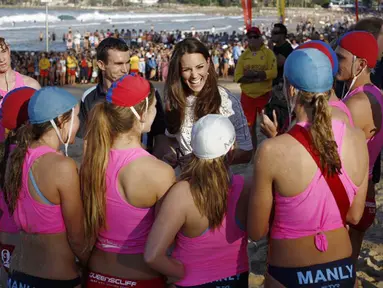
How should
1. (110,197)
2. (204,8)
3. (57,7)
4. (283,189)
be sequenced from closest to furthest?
(283,189) → (110,197) → (57,7) → (204,8)

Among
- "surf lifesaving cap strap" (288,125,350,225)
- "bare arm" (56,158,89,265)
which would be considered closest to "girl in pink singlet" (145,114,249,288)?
"surf lifesaving cap strap" (288,125,350,225)

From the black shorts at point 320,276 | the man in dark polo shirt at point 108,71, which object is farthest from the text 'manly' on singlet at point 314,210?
the man in dark polo shirt at point 108,71

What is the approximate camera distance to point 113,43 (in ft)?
14.1

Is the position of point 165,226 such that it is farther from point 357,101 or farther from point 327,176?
point 357,101

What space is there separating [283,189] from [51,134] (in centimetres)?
124

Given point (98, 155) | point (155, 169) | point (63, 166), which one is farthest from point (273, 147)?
point (63, 166)

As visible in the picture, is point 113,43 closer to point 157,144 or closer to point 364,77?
point 157,144

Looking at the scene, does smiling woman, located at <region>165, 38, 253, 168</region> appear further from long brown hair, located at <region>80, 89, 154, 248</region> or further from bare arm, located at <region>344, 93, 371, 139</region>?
long brown hair, located at <region>80, 89, 154, 248</region>

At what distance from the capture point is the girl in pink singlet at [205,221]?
8.59 feet

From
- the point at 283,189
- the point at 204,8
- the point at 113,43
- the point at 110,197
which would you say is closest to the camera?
the point at 283,189

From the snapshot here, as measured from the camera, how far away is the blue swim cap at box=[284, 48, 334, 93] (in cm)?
265

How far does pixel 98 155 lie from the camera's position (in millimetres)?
2797

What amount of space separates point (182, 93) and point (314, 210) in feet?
4.89

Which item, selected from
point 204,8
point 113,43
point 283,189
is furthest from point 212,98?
point 204,8
